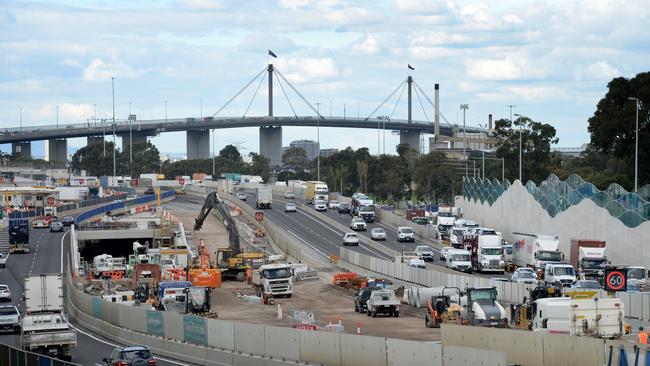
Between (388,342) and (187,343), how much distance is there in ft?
45.2

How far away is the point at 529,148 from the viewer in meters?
159

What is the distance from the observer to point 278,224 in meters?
128

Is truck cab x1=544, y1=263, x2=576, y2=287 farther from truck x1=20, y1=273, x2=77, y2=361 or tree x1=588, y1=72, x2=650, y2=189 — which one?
Answer: tree x1=588, y1=72, x2=650, y2=189

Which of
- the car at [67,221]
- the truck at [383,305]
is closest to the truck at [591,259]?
the truck at [383,305]

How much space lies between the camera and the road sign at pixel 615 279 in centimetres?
5034

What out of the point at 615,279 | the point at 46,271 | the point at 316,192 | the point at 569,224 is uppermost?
the point at 615,279

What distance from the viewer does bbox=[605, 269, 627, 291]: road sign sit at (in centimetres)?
5034

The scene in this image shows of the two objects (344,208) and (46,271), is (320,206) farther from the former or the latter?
(46,271)

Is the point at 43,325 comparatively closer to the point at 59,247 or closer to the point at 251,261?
the point at 251,261

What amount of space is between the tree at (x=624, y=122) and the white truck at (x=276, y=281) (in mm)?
50980

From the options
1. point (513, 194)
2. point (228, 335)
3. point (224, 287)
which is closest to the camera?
point (228, 335)

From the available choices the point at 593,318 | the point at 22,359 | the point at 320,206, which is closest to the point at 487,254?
the point at 593,318

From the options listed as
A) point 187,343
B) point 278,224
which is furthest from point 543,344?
point 278,224

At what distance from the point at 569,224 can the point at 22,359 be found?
63.1 metres
